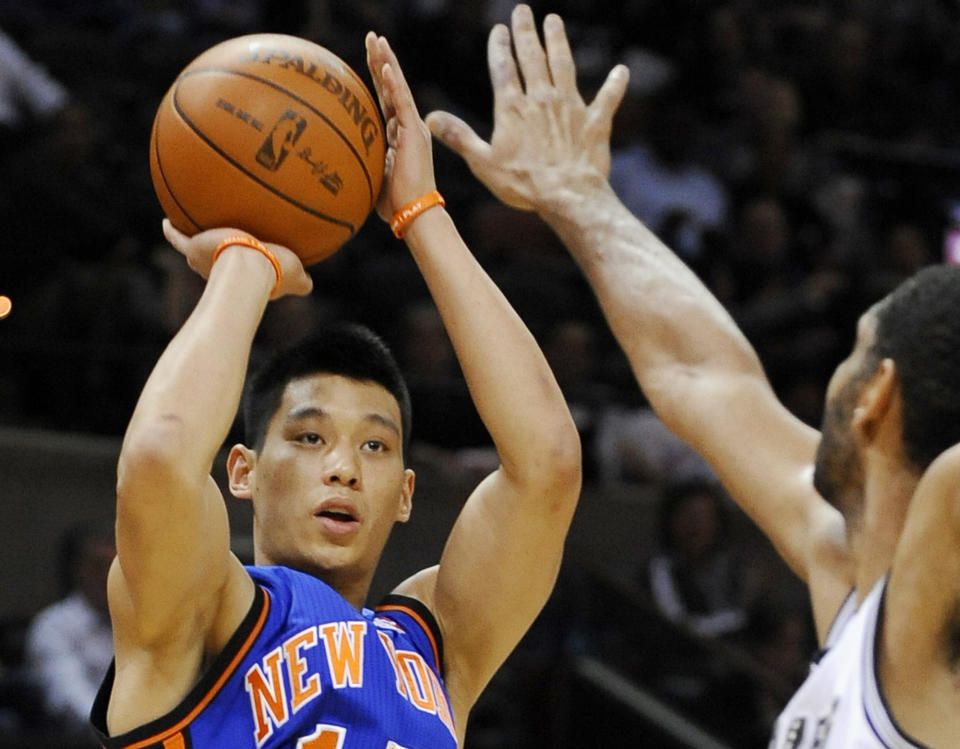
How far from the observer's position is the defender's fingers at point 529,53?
3258 mm

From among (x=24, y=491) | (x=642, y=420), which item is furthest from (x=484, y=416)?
(x=642, y=420)

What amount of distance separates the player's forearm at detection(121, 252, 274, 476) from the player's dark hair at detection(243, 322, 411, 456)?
362 mm

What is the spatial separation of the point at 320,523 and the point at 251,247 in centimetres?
51

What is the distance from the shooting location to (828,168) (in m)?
9.66

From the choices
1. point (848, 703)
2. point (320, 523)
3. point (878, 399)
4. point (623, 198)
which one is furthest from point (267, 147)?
point (623, 198)

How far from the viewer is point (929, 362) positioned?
2.15m

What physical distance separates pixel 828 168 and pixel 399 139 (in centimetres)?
737

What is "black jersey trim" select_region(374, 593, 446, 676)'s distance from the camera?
2713 mm

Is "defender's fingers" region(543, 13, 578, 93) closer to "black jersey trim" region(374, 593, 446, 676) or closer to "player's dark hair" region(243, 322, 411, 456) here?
"player's dark hair" region(243, 322, 411, 456)

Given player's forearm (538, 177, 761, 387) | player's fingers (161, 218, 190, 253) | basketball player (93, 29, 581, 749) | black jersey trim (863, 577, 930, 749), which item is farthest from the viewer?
player's forearm (538, 177, 761, 387)

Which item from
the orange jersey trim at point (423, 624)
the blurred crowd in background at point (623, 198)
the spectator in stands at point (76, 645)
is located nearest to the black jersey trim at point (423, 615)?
the orange jersey trim at point (423, 624)

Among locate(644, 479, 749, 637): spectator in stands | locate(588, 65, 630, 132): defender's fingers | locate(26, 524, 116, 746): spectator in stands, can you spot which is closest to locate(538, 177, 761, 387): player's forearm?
locate(588, 65, 630, 132): defender's fingers

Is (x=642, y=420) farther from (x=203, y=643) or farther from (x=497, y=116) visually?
(x=203, y=643)

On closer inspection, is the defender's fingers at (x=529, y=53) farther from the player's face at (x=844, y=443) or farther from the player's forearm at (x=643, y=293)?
the player's face at (x=844, y=443)
